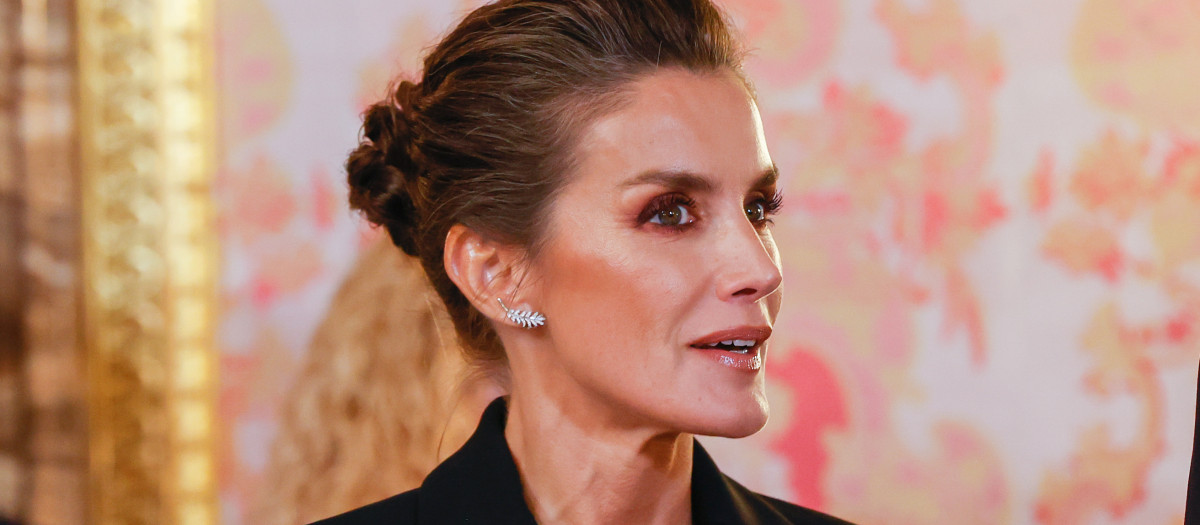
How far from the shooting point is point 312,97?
2.60 metres

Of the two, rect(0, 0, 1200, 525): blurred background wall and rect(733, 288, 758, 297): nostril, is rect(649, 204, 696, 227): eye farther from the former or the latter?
rect(0, 0, 1200, 525): blurred background wall

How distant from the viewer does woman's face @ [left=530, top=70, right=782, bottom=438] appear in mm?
1298

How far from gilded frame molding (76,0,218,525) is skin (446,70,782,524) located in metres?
1.27

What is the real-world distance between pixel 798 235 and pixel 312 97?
109 centimetres

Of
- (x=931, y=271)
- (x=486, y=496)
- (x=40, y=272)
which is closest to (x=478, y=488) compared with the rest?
(x=486, y=496)

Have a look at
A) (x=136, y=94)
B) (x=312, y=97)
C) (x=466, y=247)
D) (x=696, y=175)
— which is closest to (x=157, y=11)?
(x=136, y=94)

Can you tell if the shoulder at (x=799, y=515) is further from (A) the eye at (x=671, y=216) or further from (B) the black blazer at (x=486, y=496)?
(A) the eye at (x=671, y=216)

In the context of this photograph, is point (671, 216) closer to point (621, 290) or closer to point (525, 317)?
point (621, 290)

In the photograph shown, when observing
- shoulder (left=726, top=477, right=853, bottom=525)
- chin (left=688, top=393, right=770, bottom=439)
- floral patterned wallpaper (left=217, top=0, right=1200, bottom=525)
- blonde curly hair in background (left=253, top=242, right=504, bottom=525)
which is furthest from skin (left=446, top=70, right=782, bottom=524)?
floral patterned wallpaper (left=217, top=0, right=1200, bottom=525)

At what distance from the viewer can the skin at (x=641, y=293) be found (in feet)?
4.26

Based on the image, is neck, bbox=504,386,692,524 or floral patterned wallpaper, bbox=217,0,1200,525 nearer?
neck, bbox=504,386,692,524

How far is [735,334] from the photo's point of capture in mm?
1298

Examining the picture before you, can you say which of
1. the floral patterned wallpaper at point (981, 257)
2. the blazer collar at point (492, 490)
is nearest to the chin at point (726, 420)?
the blazer collar at point (492, 490)

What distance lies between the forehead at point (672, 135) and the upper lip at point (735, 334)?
0.17 meters
